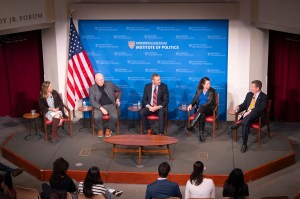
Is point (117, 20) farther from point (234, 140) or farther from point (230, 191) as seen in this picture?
Answer: point (230, 191)

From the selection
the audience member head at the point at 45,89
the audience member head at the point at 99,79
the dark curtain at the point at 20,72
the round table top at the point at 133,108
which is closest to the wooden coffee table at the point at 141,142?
the round table top at the point at 133,108

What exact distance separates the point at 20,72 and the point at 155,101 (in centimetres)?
318

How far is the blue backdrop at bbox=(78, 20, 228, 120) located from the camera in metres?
10.7

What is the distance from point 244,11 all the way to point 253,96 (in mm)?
1777

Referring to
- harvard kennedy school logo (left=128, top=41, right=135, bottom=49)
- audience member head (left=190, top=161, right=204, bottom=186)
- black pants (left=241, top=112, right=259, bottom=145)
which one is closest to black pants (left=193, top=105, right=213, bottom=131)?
black pants (left=241, top=112, right=259, bottom=145)

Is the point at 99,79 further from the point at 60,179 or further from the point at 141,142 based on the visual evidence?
the point at 60,179

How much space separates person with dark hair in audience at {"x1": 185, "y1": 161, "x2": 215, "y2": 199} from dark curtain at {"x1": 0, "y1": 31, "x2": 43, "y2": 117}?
5678mm

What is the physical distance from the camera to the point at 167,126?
35.1ft

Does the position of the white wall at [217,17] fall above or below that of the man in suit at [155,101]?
above

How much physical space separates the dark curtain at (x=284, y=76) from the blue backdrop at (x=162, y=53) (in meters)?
0.96

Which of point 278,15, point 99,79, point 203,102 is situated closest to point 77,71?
point 99,79

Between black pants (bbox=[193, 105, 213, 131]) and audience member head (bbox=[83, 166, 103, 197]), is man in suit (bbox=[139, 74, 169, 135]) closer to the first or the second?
black pants (bbox=[193, 105, 213, 131])

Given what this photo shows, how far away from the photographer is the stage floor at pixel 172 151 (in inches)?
347

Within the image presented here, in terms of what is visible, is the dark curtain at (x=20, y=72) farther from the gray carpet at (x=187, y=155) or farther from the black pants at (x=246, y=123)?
the black pants at (x=246, y=123)
